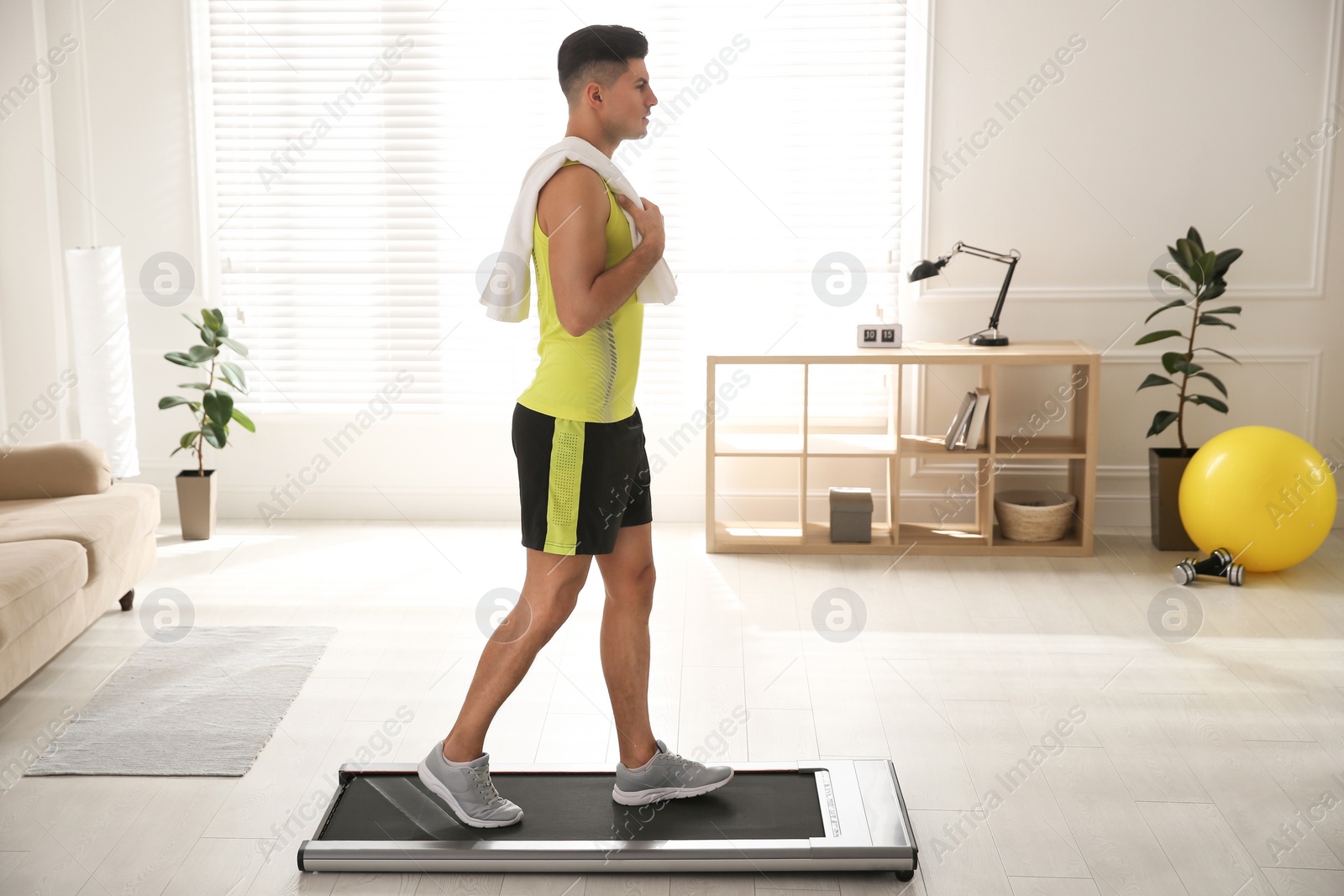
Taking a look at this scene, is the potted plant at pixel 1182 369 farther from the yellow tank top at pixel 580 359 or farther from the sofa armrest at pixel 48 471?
the sofa armrest at pixel 48 471

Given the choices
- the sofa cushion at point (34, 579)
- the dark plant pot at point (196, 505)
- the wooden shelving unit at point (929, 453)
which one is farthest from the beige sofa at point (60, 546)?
the wooden shelving unit at point (929, 453)

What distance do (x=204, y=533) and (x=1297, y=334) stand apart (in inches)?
174

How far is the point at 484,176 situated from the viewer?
4.92m

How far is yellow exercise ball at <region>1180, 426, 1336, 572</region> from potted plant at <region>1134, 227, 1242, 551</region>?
1.04ft

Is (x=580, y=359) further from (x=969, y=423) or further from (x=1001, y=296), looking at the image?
(x=1001, y=296)

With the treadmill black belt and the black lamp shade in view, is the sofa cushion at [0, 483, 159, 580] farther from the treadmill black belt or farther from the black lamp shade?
the black lamp shade

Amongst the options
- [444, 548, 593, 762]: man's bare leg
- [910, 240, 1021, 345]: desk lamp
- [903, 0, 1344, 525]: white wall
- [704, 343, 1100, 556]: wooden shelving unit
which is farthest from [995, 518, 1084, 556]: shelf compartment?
[444, 548, 593, 762]: man's bare leg

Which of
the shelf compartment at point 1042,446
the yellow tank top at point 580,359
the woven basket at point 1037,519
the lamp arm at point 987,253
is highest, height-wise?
the lamp arm at point 987,253

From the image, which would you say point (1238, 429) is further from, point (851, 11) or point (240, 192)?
point (240, 192)

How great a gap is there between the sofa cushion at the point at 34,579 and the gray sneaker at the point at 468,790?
1.26 meters

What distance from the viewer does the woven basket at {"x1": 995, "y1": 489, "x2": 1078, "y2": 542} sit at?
450 centimetres

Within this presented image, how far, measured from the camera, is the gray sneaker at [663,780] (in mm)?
2510

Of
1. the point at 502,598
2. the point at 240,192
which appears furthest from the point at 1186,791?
the point at 240,192

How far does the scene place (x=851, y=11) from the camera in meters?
4.74
